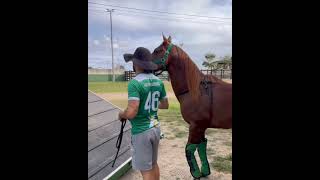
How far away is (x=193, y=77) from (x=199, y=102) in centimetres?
27

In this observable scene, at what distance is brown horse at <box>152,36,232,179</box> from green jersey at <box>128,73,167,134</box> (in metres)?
0.48

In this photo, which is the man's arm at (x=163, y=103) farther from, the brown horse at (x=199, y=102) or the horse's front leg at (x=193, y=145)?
the horse's front leg at (x=193, y=145)

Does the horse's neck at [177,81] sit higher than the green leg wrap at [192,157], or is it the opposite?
the horse's neck at [177,81]

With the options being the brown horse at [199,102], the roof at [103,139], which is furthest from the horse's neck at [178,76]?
the roof at [103,139]

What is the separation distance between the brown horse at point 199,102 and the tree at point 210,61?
0.39 feet

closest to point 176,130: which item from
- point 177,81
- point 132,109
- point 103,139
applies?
point 103,139

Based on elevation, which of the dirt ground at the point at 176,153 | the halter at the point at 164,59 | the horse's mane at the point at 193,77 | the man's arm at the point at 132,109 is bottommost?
the dirt ground at the point at 176,153

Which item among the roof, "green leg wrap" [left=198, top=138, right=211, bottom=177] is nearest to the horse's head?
"green leg wrap" [left=198, top=138, right=211, bottom=177]

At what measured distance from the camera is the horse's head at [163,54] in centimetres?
249
